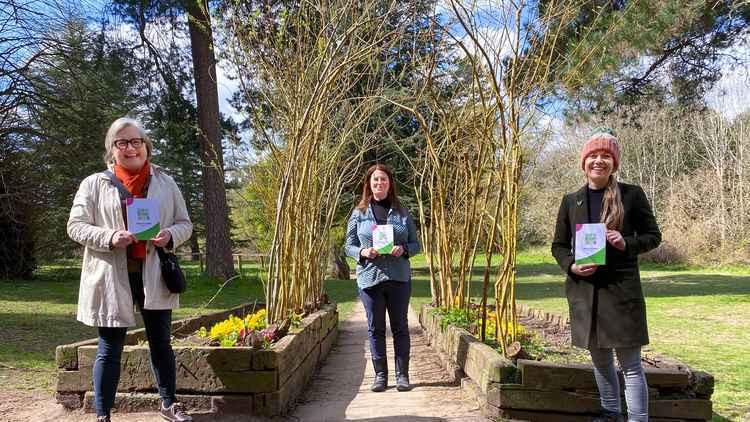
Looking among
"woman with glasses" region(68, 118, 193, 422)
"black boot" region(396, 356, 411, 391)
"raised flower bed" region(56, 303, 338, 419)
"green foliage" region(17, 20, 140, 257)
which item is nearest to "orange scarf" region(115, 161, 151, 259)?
"woman with glasses" region(68, 118, 193, 422)

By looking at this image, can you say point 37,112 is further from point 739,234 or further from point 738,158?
point 738,158

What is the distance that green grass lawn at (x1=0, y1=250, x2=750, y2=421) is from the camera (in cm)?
408

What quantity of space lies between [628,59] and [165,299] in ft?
27.8

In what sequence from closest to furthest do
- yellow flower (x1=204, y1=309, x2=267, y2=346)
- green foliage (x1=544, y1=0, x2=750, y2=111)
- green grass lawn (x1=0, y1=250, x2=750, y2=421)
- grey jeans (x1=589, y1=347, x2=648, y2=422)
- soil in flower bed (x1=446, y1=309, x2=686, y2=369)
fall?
grey jeans (x1=589, y1=347, x2=648, y2=422)
soil in flower bed (x1=446, y1=309, x2=686, y2=369)
yellow flower (x1=204, y1=309, x2=267, y2=346)
green grass lawn (x1=0, y1=250, x2=750, y2=421)
green foliage (x1=544, y1=0, x2=750, y2=111)

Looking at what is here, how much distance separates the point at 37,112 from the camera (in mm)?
10008

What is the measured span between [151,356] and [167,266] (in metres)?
0.43

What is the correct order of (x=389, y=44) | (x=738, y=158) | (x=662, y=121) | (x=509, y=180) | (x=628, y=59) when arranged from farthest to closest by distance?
(x=662, y=121) → (x=738, y=158) → (x=628, y=59) → (x=389, y=44) → (x=509, y=180)

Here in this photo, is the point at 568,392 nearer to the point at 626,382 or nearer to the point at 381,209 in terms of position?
the point at 626,382

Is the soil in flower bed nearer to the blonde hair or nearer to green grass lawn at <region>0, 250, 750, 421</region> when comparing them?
green grass lawn at <region>0, 250, 750, 421</region>

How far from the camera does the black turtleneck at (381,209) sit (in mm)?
3971

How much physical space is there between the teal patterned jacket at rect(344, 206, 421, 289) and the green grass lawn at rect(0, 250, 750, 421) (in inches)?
55.8

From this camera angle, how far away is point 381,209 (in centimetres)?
400

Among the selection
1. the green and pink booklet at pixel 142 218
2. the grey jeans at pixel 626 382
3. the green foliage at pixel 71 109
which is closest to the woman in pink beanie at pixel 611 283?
the grey jeans at pixel 626 382

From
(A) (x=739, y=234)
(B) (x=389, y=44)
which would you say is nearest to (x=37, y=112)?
(B) (x=389, y=44)
